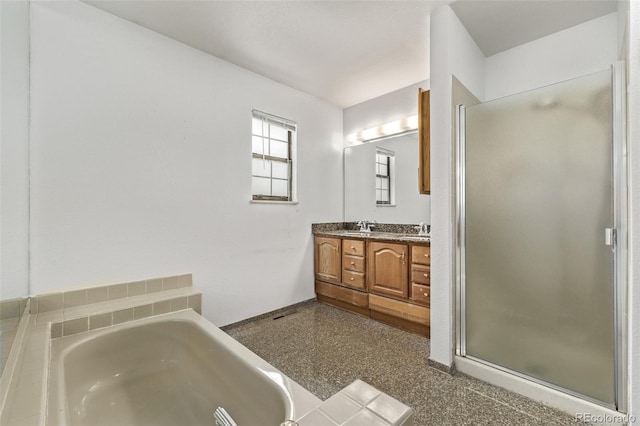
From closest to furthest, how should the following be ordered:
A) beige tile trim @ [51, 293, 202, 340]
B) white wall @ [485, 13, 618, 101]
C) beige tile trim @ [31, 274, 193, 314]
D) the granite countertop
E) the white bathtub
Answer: the white bathtub, beige tile trim @ [51, 293, 202, 340], beige tile trim @ [31, 274, 193, 314], white wall @ [485, 13, 618, 101], the granite countertop

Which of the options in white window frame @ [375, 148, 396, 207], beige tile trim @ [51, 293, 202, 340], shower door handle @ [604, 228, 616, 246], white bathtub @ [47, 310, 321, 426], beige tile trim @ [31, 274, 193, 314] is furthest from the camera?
white window frame @ [375, 148, 396, 207]

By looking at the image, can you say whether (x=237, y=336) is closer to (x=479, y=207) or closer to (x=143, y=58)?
(x=479, y=207)

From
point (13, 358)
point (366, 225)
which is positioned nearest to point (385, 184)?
point (366, 225)

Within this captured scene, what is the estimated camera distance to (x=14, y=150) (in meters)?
1.48

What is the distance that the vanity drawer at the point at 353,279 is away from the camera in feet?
9.93

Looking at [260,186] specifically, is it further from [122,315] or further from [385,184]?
[122,315]

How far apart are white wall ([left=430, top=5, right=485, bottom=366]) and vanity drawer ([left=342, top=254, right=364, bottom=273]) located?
3.46ft

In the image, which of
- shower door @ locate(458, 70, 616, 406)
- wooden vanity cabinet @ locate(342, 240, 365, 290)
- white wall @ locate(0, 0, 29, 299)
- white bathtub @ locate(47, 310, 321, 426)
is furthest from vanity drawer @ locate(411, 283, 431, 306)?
white wall @ locate(0, 0, 29, 299)

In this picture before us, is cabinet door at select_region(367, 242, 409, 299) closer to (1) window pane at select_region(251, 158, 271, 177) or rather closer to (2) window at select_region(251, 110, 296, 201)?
(2) window at select_region(251, 110, 296, 201)

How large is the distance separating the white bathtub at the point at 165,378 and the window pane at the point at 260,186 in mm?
1460

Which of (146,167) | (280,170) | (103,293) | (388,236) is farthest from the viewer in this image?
(280,170)

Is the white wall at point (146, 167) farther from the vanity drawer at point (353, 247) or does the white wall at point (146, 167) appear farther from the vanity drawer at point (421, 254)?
the vanity drawer at point (421, 254)

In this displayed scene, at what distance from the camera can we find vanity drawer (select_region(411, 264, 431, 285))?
8.14ft

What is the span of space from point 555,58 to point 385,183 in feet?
6.30
